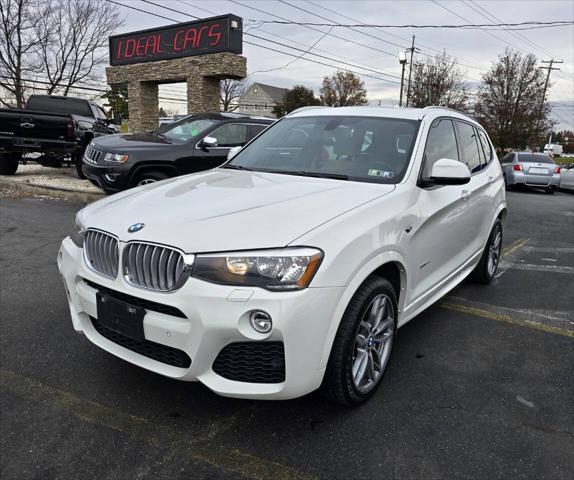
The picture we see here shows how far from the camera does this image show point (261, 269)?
222 centimetres

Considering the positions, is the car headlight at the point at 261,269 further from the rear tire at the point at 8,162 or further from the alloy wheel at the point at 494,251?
the rear tire at the point at 8,162

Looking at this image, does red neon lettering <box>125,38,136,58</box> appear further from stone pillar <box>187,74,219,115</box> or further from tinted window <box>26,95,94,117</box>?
stone pillar <box>187,74,219,115</box>

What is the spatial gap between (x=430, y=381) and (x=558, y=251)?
4.98 metres

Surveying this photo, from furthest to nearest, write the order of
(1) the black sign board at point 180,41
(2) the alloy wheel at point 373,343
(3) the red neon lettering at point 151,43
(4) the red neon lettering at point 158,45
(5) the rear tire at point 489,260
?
(3) the red neon lettering at point 151,43 → (4) the red neon lettering at point 158,45 → (1) the black sign board at point 180,41 → (5) the rear tire at point 489,260 → (2) the alloy wheel at point 373,343

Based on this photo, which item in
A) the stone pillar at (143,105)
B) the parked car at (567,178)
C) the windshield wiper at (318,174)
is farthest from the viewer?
the parked car at (567,178)

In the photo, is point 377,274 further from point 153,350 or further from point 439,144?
point 439,144

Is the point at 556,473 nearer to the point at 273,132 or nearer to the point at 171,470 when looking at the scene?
the point at 171,470

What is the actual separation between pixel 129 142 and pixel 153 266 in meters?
5.97

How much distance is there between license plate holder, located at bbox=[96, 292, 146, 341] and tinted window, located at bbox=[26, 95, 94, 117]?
13436 mm

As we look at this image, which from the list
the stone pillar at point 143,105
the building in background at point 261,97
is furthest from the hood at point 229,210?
the building in background at point 261,97

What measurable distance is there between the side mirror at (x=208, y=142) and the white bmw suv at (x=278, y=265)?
12.1 ft

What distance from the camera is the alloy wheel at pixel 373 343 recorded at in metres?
2.70

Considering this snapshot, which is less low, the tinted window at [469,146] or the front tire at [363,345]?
the tinted window at [469,146]

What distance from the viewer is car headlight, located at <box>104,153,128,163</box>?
7328 millimetres
